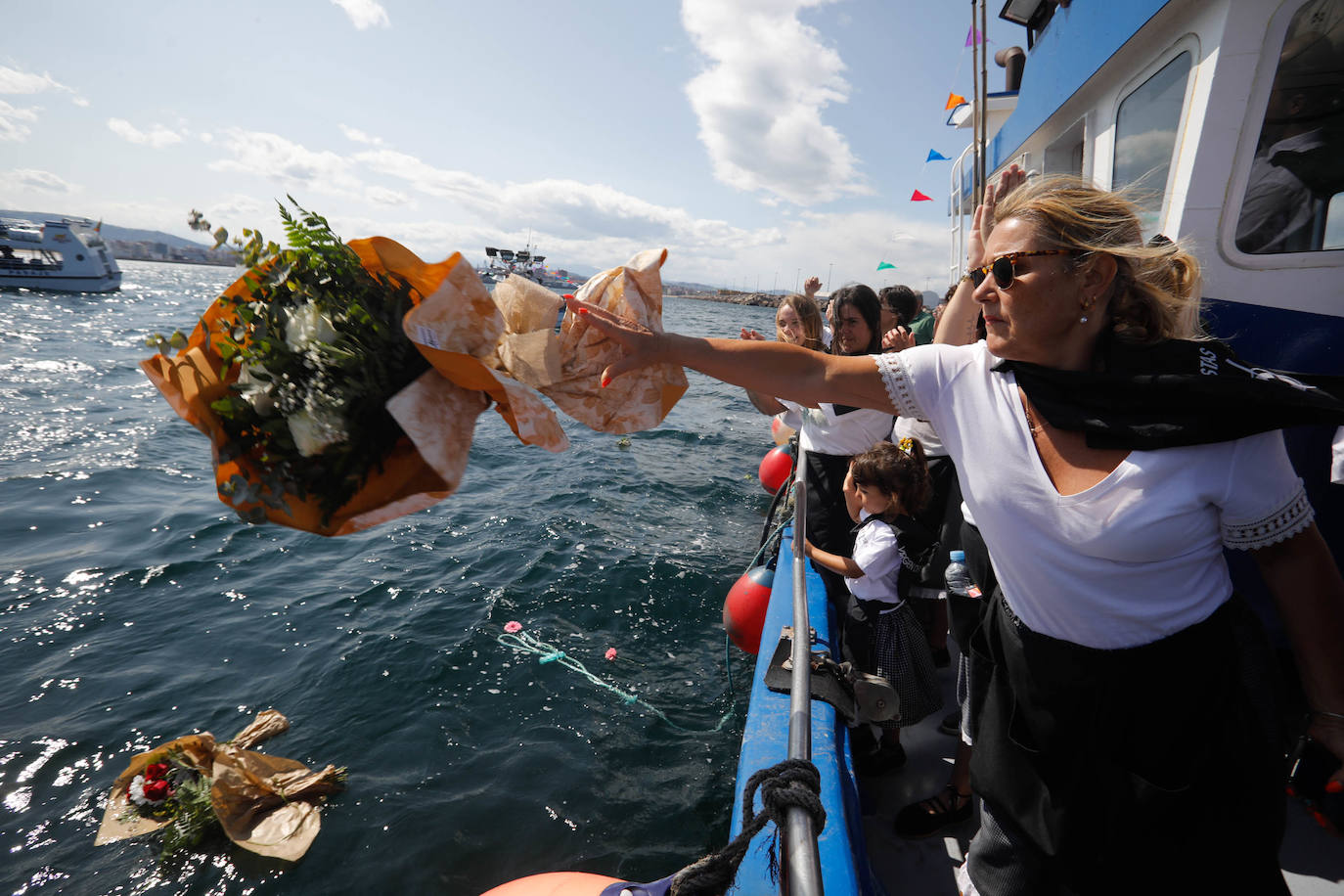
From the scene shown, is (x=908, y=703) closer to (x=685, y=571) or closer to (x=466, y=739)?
(x=466, y=739)

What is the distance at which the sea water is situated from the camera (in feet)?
12.2

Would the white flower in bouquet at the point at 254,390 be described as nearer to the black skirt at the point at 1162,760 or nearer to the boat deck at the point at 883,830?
the black skirt at the point at 1162,760

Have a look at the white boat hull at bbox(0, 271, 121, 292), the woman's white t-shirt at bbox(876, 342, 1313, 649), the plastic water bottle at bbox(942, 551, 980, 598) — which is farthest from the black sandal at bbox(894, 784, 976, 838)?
the white boat hull at bbox(0, 271, 121, 292)

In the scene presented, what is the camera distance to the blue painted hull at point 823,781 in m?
2.01

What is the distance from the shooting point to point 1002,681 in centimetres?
150

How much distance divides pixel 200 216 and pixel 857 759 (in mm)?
3255

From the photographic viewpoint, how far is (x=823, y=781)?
2.31 m

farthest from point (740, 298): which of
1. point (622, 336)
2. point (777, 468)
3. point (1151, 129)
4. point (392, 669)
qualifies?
point (622, 336)

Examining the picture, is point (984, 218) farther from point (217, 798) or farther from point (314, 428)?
point (217, 798)

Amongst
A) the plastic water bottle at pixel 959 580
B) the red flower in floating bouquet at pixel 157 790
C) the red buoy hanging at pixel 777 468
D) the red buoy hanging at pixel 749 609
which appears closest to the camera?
the plastic water bottle at pixel 959 580

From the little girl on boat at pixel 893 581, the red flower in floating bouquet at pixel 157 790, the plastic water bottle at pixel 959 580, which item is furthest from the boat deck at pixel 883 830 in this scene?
the red flower in floating bouquet at pixel 157 790

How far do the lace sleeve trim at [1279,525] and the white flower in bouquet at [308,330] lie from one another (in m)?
1.79

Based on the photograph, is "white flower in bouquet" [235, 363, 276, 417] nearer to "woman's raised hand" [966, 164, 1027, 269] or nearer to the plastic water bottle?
"woman's raised hand" [966, 164, 1027, 269]

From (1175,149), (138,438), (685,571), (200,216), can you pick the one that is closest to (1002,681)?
(200,216)
